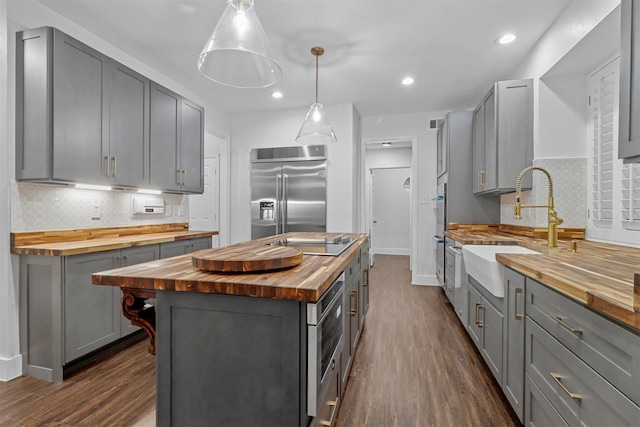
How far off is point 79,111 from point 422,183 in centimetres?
433

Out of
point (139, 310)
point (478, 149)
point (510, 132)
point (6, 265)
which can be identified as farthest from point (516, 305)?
point (6, 265)

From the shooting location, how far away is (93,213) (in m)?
2.78

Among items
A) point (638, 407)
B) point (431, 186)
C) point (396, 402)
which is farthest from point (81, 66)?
point (431, 186)

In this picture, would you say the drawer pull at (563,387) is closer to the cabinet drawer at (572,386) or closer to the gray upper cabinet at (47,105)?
the cabinet drawer at (572,386)

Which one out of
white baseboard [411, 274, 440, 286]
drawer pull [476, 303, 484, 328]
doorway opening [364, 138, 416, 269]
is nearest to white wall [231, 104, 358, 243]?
white baseboard [411, 274, 440, 286]

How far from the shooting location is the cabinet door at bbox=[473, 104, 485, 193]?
3.42 meters

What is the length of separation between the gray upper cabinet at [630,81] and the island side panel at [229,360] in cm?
151

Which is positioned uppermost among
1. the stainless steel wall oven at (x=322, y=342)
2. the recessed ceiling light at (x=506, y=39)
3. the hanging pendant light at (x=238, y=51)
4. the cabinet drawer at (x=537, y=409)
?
the recessed ceiling light at (x=506, y=39)

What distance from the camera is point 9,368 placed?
207 centimetres

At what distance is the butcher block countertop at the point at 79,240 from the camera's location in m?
2.05

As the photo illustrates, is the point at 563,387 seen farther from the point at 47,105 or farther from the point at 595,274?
the point at 47,105

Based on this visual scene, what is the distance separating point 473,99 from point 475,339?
3.39 meters

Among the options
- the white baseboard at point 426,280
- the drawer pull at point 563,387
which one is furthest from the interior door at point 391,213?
the drawer pull at point 563,387

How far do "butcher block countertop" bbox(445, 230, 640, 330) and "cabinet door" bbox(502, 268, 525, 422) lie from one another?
0.31 feet
